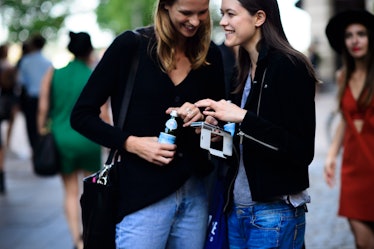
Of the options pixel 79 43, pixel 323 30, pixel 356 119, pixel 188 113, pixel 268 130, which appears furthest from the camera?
pixel 323 30

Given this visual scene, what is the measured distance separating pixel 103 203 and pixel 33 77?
24.4 feet

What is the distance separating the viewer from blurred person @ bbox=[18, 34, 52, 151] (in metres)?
9.87

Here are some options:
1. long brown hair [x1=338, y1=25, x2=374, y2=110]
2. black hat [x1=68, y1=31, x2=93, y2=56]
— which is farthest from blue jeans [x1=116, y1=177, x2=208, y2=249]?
black hat [x1=68, y1=31, x2=93, y2=56]

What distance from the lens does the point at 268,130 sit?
264 centimetres

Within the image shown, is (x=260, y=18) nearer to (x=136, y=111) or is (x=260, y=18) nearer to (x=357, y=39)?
(x=136, y=111)

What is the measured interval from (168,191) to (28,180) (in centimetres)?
722

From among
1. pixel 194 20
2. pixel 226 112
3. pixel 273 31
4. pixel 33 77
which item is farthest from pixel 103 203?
pixel 33 77

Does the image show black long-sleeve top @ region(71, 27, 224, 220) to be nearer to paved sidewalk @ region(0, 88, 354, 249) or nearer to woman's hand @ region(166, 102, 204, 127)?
woman's hand @ region(166, 102, 204, 127)

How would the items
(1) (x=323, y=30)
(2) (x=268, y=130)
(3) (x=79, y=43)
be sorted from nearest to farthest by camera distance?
(2) (x=268, y=130)
(3) (x=79, y=43)
(1) (x=323, y=30)

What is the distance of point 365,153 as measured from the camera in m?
4.25

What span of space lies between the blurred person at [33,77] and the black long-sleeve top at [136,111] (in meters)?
7.16

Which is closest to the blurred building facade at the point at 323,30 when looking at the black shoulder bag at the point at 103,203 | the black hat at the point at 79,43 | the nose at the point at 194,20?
the black hat at the point at 79,43

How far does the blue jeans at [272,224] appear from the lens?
2.76 metres

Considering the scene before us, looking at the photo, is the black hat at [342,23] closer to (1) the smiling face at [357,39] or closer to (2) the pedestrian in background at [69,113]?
(1) the smiling face at [357,39]
